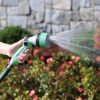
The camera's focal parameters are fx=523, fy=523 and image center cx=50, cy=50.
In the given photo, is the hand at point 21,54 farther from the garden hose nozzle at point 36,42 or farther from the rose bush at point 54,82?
the rose bush at point 54,82

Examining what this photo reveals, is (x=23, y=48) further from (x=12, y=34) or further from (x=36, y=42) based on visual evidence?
(x=12, y=34)

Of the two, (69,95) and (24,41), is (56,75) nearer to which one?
(69,95)

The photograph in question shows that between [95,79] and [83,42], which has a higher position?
[83,42]

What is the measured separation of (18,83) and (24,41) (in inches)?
98.2

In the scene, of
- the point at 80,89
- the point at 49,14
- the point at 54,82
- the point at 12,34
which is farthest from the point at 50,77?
the point at 49,14

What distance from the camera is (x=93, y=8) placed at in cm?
707

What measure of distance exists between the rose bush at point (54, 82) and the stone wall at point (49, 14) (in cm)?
219

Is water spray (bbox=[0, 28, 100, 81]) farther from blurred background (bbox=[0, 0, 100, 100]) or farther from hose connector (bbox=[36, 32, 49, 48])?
blurred background (bbox=[0, 0, 100, 100])

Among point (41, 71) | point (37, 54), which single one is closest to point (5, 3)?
point (37, 54)

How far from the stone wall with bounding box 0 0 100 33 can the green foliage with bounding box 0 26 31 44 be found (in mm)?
485

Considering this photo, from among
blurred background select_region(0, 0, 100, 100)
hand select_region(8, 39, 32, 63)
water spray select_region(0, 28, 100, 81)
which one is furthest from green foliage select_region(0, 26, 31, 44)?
water spray select_region(0, 28, 100, 81)

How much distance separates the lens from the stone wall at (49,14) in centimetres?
714

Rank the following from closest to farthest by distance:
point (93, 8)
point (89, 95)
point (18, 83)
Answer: point (89, 95) < point (18, 83) < point (93, 8)

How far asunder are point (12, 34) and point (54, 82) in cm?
235
